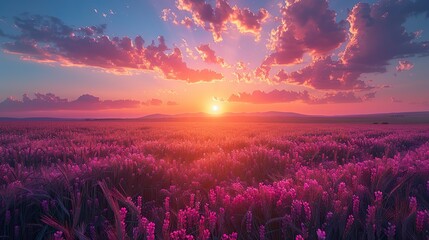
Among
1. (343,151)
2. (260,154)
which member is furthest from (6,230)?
(343,151)

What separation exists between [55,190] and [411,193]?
161 inches

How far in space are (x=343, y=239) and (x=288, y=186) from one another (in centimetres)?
126

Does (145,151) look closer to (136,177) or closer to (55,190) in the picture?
(136,177)

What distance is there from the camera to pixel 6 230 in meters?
3.02

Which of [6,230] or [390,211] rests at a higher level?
[390,211]

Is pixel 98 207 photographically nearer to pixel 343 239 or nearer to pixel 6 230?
pixel 6 230

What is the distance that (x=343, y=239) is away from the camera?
2.47m

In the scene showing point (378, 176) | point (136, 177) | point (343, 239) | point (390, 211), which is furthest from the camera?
point (136, 177)

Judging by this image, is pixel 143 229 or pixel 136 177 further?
pixel 136 177

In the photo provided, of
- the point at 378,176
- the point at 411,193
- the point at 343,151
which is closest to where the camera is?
the point at 411,193

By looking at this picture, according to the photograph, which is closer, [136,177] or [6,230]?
[6,230]

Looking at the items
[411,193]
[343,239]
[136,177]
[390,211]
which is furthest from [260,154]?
[343,239]

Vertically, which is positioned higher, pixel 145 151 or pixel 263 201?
pixel 263 201

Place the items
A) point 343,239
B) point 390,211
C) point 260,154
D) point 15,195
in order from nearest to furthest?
point 343,239 < point 390,211 < point 15,195 < point 260,154
